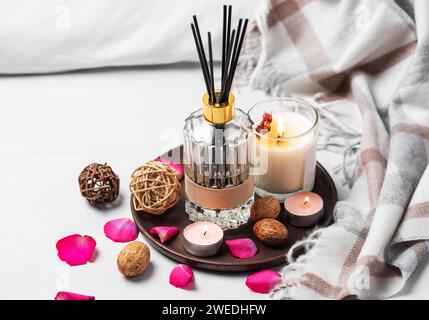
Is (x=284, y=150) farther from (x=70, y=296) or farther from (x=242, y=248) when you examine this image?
(x=70, y=296)

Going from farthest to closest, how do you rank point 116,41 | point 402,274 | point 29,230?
1. point 116,41
2. point 29,230
3. point 402,274

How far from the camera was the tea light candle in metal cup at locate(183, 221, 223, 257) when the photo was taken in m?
1.03

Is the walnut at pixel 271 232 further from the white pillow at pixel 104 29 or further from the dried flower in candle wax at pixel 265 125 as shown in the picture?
the white pillow at pixel 104 29

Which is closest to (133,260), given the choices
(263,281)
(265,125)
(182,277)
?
(182,277)

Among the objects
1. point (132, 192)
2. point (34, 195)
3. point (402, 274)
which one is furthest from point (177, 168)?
point (402, 274)

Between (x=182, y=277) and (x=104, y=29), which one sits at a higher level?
(x=104, y=29)

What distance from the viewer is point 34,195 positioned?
1.19 metres

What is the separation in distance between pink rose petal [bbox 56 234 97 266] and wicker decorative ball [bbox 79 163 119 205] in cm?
7

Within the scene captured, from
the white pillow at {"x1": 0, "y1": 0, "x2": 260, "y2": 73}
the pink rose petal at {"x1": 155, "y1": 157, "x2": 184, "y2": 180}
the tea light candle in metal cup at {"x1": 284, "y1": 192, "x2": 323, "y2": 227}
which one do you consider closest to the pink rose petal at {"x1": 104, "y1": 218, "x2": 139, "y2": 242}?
the pink rose petal at {"x1": 155, "y1": 157, "x2": 184, "y2": 180}

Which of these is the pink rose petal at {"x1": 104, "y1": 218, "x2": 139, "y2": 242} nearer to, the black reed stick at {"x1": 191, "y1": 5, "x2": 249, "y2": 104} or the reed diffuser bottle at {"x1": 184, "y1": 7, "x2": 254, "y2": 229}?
the reed diffuser bottle at {"x1": 184, "y1": 7, "x2": 254, "y2": 229}

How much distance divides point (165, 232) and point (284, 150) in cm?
21

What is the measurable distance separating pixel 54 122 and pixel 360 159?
0.55 meters

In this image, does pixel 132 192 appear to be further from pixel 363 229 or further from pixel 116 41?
pixel 116 41

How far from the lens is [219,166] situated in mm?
1063
